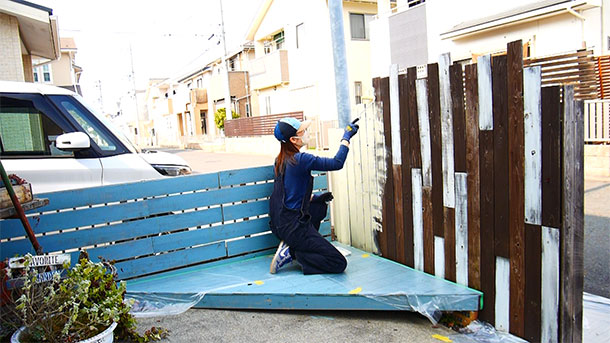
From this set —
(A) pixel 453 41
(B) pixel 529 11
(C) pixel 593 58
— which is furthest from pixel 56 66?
(C) pixel 593 58

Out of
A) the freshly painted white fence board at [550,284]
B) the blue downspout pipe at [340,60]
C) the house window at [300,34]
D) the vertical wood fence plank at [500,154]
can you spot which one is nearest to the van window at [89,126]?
the blue downspout pipe at [340,60]

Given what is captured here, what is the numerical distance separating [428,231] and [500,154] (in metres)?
1.03

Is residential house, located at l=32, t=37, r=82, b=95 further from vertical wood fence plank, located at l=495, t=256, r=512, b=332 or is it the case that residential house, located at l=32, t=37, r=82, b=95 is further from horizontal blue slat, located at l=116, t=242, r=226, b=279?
vertical wood fence plank, located at l=495, t=256, r=512, b=332

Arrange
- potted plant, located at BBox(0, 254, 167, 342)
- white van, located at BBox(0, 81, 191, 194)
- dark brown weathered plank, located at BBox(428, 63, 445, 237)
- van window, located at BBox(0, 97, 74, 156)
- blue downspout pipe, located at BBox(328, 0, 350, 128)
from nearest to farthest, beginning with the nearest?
potted plant, located at BBox(0, 254, 167, 342) < dark brown weathered plank, located at BBox(428, 63, 445, 237) < white van, located at BBox(0, 81, 191, 194) < van window, located at BBox(0, 97, 74, 156) < blue downspout pipe, located at BBox(328, 0, 350, 128)

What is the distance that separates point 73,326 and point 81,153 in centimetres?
262

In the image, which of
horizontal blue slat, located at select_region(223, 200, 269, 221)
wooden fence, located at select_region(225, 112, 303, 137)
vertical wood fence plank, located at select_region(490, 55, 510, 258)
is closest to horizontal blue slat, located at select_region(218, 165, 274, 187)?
horizontal blue slat, located at select_region(223, 200, 269, 221)

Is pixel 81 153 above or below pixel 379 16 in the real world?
below

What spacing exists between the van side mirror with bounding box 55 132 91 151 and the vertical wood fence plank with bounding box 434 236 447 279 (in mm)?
3474

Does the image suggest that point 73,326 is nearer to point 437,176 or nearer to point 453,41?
point 437,176

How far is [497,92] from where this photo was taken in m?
3.32

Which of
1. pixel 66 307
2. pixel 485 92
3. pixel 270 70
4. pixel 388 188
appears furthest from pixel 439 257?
pixel 270 70

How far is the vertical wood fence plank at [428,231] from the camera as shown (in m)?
4.03

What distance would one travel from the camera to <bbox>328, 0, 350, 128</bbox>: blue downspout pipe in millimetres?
5473

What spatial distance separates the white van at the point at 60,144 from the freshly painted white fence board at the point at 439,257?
3.02 meters
